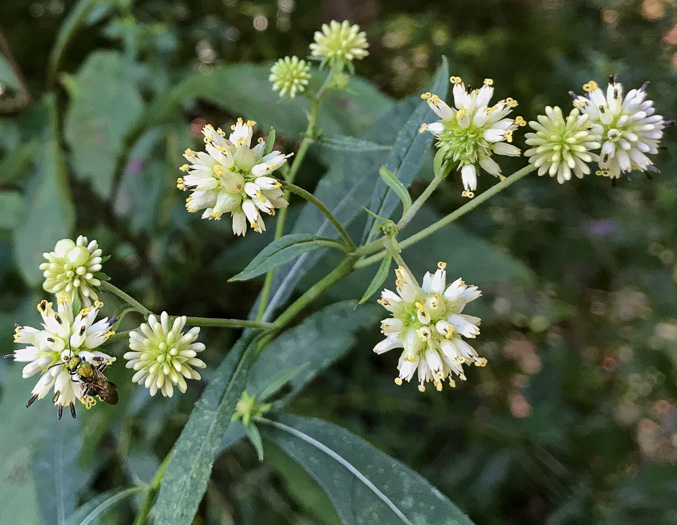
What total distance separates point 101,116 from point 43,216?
15.0 inches

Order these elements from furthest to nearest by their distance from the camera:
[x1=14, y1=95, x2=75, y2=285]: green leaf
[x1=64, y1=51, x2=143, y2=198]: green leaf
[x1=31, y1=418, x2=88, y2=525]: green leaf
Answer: [x1=64, y1=51, x2=143, y2=198]: green leaf < [x1=14, y1=95, x2=75, y2=285]: green leaf < [x1=31, y1=418, x2=88, y2=525]: green leaf

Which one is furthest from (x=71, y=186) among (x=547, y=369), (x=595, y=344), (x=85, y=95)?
(x=595, y=344)

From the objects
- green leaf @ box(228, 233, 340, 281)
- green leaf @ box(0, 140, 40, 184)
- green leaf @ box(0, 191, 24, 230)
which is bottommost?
green leaf @ box(0, 191, 24, 230)

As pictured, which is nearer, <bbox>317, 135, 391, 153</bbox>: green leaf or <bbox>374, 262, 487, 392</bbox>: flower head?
<bbox>374, 262, 487, 392</bbox>: flower head

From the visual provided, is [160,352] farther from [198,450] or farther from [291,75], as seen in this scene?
[291,75]

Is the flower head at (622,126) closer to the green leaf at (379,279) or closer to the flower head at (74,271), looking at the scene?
the green leaf at (379,279)

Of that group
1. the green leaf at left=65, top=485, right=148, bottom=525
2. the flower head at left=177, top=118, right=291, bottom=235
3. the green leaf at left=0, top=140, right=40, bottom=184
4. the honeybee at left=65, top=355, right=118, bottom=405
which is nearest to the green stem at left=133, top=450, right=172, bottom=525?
the green leaf at left=65, top=485, right=148, bottom=525

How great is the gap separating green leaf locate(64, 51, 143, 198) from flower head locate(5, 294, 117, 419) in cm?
89

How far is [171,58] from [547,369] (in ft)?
6.40

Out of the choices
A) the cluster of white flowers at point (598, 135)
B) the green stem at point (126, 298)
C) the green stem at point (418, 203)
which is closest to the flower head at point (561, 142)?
the cluster of white flowers at point (598, 135)

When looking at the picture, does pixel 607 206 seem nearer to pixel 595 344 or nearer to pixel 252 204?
pixel 595 344

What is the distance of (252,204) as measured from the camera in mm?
732

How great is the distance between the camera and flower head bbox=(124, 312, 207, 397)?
73 centimetres

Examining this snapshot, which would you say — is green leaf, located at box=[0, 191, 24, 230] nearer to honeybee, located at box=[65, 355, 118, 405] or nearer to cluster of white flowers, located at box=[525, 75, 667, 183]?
honeybee, located at box=[65, 355, 118, 405]
